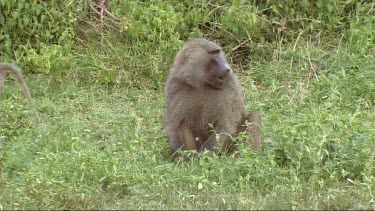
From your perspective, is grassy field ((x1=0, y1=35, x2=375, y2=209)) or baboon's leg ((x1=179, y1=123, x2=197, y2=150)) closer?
grassy field ((x1=0, y1=35, x2=375, y2=209))

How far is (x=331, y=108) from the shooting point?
6.43 m

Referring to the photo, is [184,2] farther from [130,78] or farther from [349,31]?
[349,31]

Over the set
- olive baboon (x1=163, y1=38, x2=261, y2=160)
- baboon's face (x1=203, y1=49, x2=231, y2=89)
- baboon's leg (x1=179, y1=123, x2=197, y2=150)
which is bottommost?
baboon's leg (x1=179, y1=123, x2=197, y2=150)

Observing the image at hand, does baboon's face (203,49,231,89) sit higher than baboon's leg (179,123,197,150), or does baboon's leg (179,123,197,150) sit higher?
baboon's face (203,49,231,89)

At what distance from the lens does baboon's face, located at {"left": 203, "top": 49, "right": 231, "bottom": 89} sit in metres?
5.70

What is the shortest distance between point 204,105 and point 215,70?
0.23 meters

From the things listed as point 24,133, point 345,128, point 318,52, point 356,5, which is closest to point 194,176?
point 345,128

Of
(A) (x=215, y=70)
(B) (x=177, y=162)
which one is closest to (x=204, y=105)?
(A) (x=215, y=70)

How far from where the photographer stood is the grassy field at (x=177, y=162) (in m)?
4.69

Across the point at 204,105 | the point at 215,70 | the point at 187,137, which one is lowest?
the point at 187,137

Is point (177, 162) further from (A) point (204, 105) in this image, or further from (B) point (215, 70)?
(B) point (215, 70)

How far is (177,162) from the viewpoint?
17.5 ft

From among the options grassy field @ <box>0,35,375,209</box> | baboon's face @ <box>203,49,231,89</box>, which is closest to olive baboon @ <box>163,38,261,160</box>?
baboon's face @ <box>203,49,231,89</box>

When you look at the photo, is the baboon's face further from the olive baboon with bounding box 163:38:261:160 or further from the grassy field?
the grassy field
